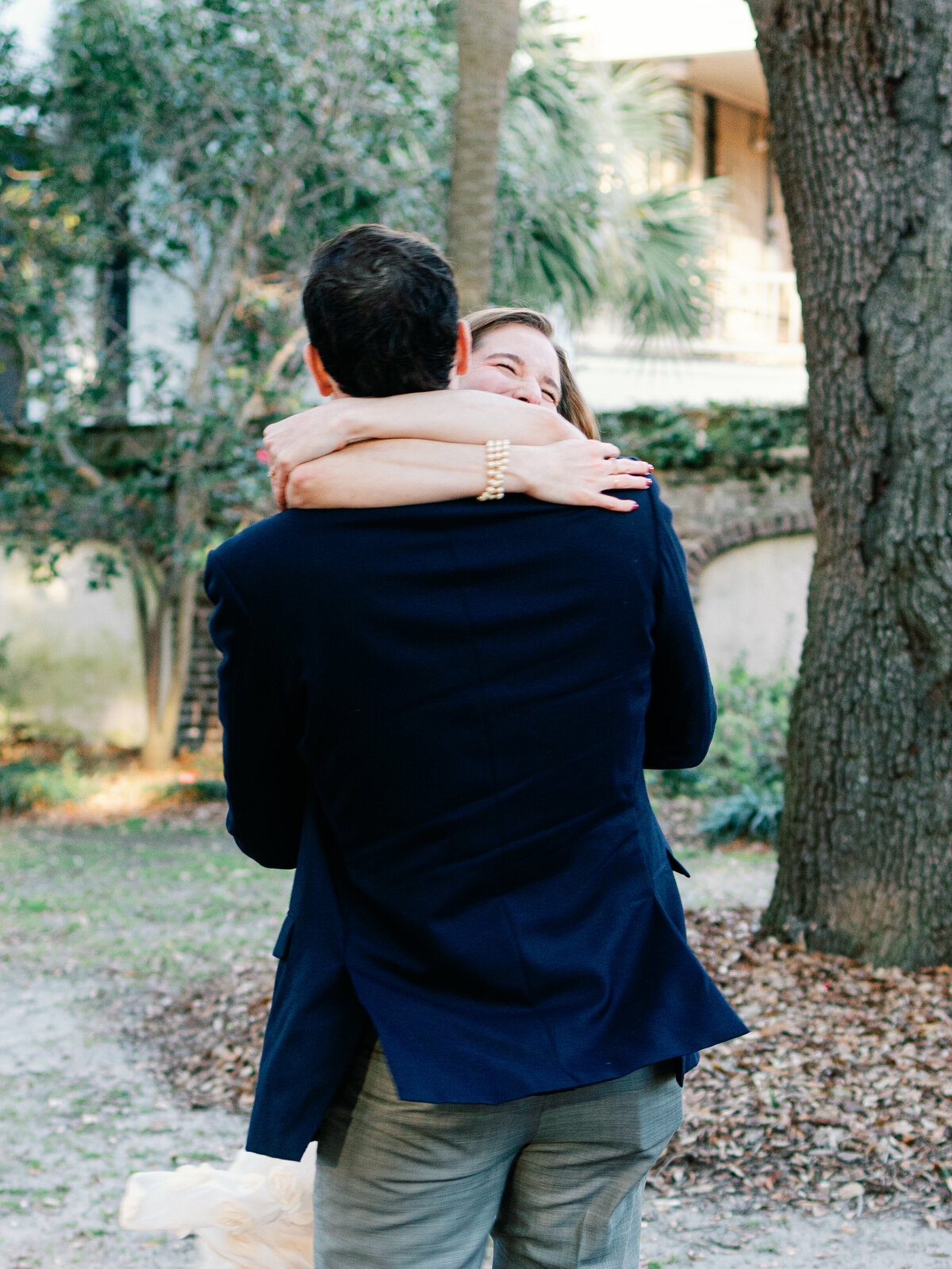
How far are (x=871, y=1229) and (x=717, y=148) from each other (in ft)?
48.4

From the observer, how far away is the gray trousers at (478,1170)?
1.37 meters

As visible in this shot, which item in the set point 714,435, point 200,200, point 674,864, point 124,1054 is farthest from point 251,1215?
point 714,435

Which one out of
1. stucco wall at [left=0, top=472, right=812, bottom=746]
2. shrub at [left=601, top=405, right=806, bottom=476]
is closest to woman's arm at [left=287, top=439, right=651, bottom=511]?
stucco wall at [left=0, top=472, right=812, bottom=746]

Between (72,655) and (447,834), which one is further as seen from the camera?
(72,655)

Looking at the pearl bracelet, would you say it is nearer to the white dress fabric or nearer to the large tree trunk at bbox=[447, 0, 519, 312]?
the white dress fabric

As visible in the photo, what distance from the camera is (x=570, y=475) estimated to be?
1379 mm

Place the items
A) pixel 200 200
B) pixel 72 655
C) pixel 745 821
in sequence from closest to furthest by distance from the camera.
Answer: pixel 745 821
pixel 200 200
pixel 72 655

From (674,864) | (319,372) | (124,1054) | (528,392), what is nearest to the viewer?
(319,372)

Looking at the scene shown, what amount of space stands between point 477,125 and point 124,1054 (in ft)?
17.4

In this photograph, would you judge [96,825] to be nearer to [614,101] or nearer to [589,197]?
[589,197]

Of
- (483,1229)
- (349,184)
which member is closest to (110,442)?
(349,184)

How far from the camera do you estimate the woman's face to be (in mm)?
1795

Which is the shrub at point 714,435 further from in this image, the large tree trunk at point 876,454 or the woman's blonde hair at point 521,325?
the woman's blonde hair at point 521,325

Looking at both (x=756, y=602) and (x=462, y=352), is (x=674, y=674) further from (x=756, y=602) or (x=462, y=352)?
(x=756, y=602)
